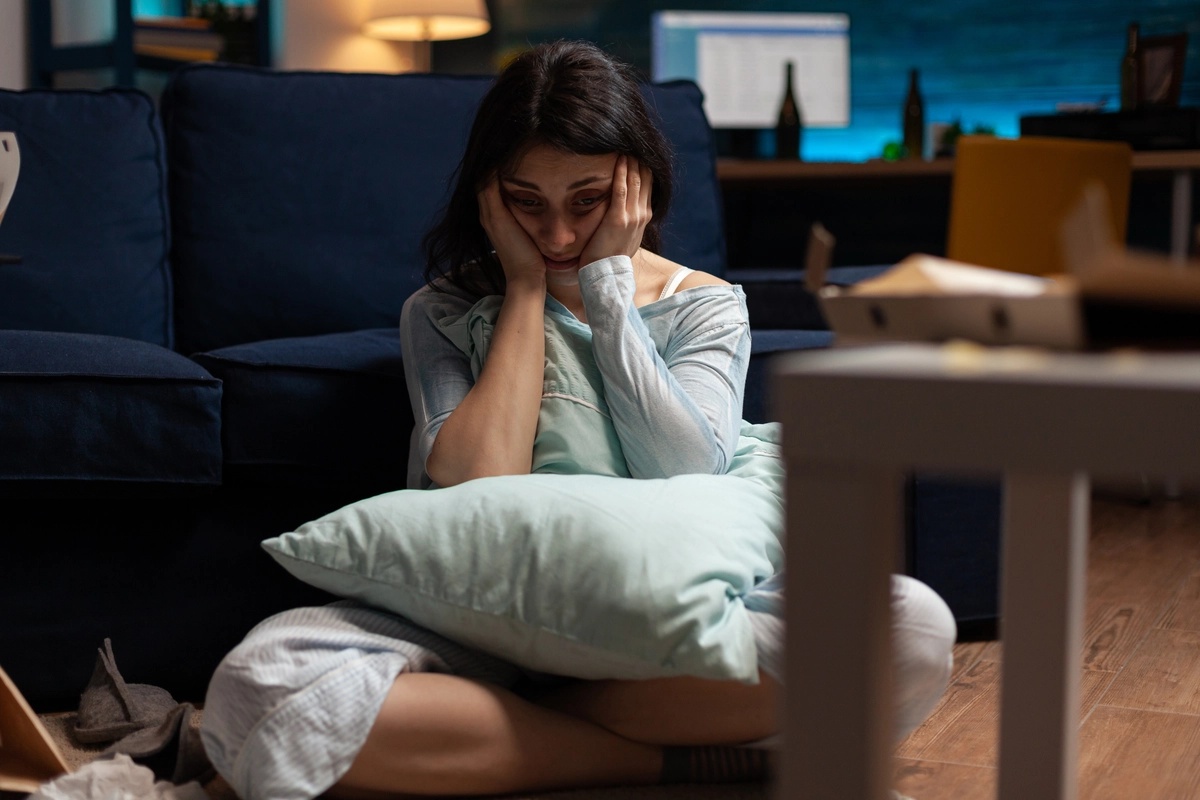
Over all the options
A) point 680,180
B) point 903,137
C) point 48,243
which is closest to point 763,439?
point 680,180

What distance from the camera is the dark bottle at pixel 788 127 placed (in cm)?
340

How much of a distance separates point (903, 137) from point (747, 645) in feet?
8.84

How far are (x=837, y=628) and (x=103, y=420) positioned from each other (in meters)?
1.14

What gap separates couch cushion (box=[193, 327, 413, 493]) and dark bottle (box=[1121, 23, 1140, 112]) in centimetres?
235

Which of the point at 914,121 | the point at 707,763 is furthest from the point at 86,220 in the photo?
the point at 914,121

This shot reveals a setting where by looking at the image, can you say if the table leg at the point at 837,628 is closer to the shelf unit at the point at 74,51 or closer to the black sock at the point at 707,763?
the black sock at the point at 707,763

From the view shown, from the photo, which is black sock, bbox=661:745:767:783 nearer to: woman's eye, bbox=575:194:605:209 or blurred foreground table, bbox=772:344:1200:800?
woman's eye, bbox=575:194:605:209

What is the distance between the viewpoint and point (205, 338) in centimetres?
195

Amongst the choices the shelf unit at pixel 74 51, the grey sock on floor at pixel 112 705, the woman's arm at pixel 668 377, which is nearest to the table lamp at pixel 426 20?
the shelf unit at pixel 74 51

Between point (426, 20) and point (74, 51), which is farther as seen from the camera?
point (426, 20)

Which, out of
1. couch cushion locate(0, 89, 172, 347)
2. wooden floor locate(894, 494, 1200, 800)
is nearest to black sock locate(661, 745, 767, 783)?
wooden floor locate(894, 494, 1200, 800)

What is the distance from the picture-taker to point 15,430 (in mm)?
1412

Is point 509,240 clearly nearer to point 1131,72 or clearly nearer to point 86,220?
point 86,220

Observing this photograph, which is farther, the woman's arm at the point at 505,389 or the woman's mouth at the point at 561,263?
the woman's mouth at the point at 561,263
